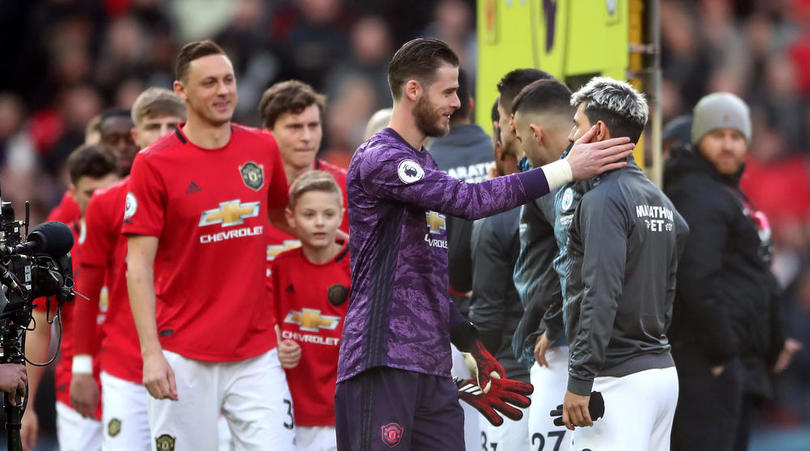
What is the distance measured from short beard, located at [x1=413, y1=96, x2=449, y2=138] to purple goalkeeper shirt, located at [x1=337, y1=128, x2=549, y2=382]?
0.10m

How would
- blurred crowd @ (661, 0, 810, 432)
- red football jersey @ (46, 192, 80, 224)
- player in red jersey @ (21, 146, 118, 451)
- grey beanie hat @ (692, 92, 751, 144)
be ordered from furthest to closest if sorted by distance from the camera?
1. blurred crowd @ (661, 0, 810, 432)
2. red football jersey @ (46, 192, 80, 224)
3. player in red jersey @ (21, 146, 118, 451)
4. grey beanie hat @ (692, 92, 751, 144)

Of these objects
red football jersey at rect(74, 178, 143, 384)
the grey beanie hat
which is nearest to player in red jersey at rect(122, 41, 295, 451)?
red football jersey at rect(74, 178, 143, 384)

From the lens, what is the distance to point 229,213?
5770mm

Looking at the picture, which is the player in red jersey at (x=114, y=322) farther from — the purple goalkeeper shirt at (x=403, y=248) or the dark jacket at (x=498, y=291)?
the purple goalkeeper shirt at (x=403, y=248)

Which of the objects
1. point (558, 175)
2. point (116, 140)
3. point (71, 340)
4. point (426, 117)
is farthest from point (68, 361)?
point (558, 175)

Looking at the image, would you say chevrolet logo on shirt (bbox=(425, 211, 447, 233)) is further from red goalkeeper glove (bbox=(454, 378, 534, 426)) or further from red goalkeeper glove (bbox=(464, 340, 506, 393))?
red goalkeeper glove (bbox=(454, 378, 534, 426))

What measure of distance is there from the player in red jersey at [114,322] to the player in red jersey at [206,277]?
698mm

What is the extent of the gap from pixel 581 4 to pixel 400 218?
6.78ft

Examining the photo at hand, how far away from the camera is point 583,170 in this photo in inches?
183

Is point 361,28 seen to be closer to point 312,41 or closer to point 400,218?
point 312,41

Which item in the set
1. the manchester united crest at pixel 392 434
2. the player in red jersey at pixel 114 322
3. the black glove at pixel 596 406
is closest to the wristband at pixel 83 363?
the player in red jersey at pixel 114 322

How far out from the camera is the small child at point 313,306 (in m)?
6.28

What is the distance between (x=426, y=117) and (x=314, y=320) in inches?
73.0

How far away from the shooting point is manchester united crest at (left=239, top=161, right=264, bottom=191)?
19.3 ft
